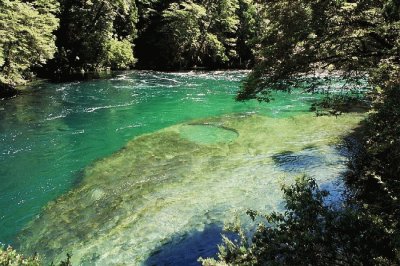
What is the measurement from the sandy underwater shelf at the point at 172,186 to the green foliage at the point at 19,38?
13.1 meters

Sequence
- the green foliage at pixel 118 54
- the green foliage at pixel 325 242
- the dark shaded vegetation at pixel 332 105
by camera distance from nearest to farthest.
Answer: the green foliage at pixel 325 242 → the dark shaded vegetation at pixel 332 105 → the green foliage at pixel 118 54

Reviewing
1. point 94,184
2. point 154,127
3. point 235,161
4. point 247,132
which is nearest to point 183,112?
point 154,127

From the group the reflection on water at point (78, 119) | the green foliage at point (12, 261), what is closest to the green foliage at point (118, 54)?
the reflection on water at point (78, 119)

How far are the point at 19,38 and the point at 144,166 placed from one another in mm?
17551

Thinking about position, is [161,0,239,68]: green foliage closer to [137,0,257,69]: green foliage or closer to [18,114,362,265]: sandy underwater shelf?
[137,0,257,69]: green foliage

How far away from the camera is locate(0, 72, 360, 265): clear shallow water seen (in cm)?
848

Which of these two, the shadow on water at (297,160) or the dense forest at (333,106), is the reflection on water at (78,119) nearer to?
the shadow on water at (297,160)

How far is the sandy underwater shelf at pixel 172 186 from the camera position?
8172mm

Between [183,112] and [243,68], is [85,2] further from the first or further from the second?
[183,112]

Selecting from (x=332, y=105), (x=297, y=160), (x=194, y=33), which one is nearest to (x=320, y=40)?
(x=332, y=105)

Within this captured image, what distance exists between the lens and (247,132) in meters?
16.0

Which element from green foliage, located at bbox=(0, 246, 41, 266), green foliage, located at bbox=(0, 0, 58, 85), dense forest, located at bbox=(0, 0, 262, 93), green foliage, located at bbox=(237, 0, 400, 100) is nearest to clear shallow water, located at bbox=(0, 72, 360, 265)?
green foliage, located at bbox=(237, 0, 400, 100)

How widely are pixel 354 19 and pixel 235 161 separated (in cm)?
648

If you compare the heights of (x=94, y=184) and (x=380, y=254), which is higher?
(x=380, y=254)
